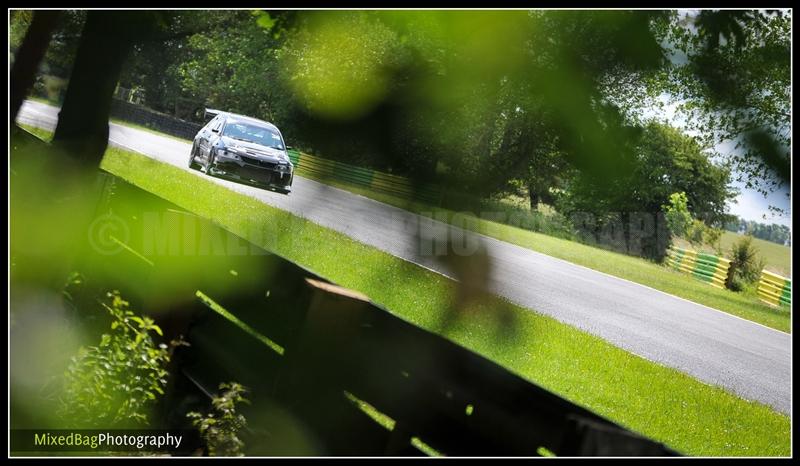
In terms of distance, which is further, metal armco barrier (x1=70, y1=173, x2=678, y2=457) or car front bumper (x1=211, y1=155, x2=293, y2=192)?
metal armco barrier (x1=70, y1=173, x2=678, y2=457)

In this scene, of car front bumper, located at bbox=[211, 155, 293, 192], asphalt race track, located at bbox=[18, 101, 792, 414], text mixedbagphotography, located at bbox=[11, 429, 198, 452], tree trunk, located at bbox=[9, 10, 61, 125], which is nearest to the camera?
asphalt race track, located at bbox=[18, 101, 792, 414]

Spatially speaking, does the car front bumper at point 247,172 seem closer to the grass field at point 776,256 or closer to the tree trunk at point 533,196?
the tree trunk at point 533,196

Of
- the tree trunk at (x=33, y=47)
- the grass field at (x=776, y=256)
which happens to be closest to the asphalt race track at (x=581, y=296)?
the tree trunk at (x=33, y=47)

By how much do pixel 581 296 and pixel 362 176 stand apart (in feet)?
→ 29.7

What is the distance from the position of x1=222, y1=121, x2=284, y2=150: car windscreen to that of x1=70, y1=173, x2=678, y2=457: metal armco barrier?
24.2 inches

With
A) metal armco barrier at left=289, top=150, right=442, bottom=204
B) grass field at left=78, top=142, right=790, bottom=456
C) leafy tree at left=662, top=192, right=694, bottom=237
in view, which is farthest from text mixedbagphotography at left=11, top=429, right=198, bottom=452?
leafy tree at left=662, top=192, right=694, bottom=237

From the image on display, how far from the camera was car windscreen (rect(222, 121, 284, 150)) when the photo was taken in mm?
1620

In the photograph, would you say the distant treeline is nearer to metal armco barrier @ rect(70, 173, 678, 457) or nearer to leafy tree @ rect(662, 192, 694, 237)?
leafy tree @ rect(662, 192, 694, 237)

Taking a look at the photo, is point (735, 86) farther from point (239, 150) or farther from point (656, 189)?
point (239, 150)

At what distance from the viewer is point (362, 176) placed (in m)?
1.19

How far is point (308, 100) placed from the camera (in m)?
1.24

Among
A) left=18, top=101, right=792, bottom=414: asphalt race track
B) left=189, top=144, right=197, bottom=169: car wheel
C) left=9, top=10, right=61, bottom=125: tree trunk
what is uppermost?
left=9, top=10, right=61, bottom=125: tree trunk

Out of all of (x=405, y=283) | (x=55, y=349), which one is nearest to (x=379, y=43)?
(x=405, y=283)
